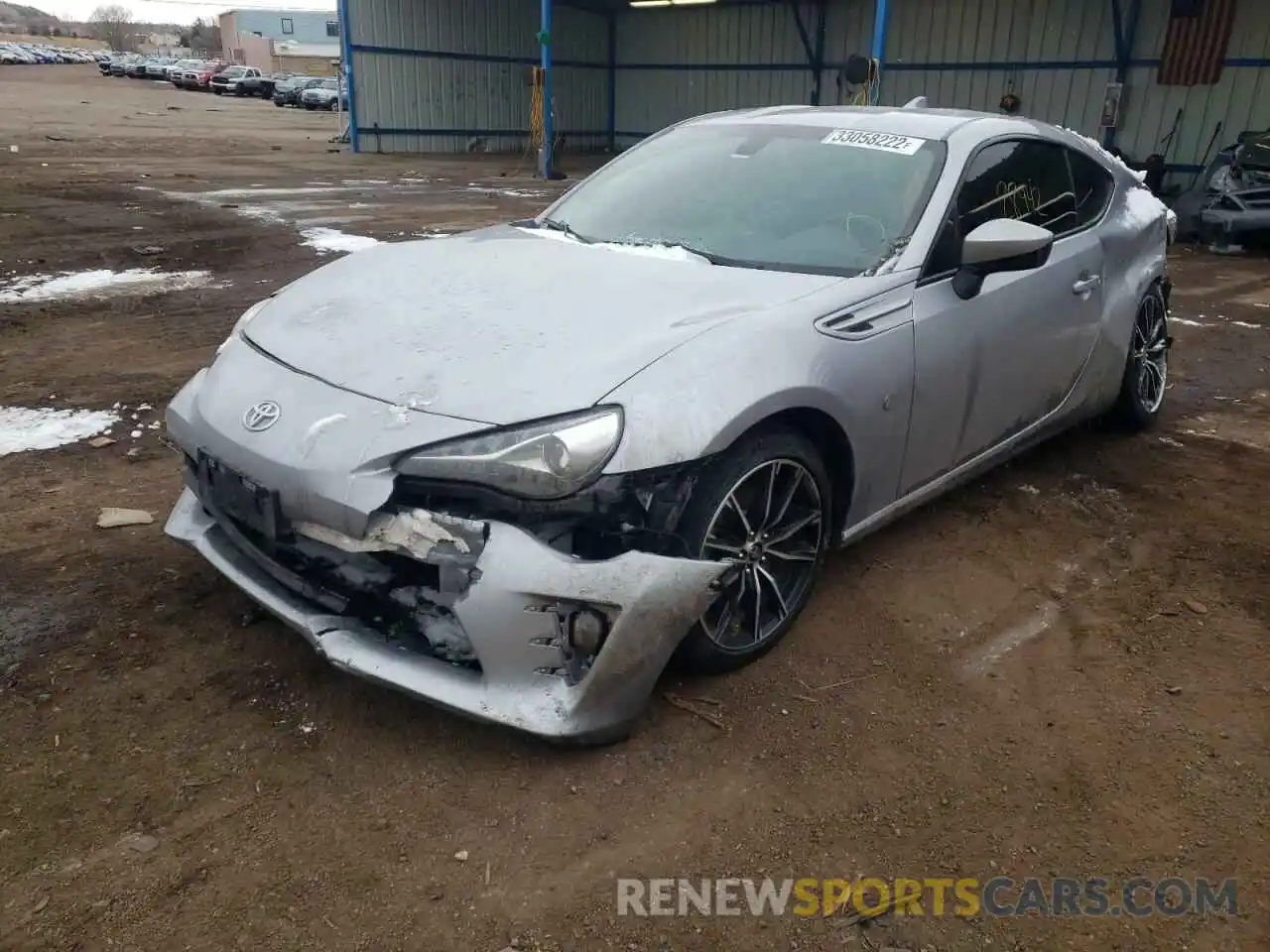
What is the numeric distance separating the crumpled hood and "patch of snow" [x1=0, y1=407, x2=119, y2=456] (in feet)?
6.14

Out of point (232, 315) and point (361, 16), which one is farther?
point (361, 16)

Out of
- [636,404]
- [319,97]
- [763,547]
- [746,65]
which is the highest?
[746,65]

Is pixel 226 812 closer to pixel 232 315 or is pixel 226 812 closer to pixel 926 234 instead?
pixel 926 234

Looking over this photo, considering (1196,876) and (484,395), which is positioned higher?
(484,395)

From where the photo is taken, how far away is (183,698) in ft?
8.49

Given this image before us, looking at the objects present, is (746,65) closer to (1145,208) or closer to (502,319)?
(1145,208)

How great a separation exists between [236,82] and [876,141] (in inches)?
2079

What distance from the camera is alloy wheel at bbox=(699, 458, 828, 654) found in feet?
8.54

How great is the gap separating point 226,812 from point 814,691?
156 centimetres

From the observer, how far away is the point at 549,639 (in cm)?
220

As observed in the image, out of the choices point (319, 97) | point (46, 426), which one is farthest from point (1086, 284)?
point (319, 97)

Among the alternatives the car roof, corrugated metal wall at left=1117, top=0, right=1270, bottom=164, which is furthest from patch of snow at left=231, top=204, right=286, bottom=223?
corrugated metal wall at left=1117, top=0, right=1270, bottom=164

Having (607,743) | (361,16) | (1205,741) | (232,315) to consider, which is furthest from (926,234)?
(361,16)

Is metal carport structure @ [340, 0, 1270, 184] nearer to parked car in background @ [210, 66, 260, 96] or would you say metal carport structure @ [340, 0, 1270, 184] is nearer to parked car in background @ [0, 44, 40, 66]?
parked car in background @ [210, 66, 260, 96]
